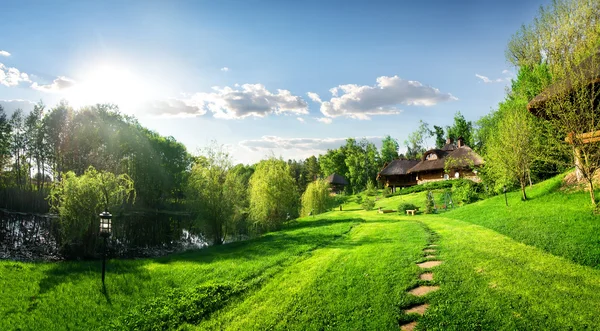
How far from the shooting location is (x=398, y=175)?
169 ft

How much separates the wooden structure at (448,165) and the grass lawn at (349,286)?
86.8 feet

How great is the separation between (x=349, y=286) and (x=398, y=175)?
45.6 metres

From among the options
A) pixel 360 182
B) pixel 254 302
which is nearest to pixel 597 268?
pixel 254 302

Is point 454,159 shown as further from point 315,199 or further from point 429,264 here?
point 429,264

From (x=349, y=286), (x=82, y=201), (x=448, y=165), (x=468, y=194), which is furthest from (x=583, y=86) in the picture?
(x=448, y=165)

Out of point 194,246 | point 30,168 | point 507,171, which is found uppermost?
point 30,168

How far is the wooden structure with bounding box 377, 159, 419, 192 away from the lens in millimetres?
50406

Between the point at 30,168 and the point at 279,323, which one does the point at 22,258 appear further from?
the point at 30,168

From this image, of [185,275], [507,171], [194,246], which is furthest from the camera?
[194,246]

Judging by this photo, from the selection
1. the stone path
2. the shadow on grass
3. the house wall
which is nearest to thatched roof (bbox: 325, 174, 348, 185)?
the house wall

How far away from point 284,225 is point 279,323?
1709 centimetres

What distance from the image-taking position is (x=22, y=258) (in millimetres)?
15898

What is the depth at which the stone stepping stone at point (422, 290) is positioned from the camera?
7355 mm

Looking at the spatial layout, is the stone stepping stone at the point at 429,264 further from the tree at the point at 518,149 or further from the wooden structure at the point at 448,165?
the wooden structure at the point at 448,165
